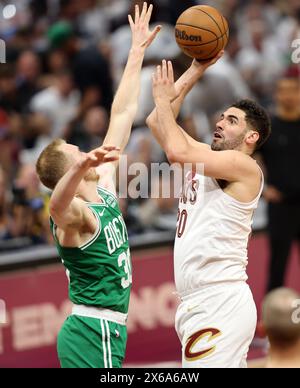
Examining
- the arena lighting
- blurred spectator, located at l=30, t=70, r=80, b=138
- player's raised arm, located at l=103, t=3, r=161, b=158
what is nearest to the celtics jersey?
player's raised arm, located at l=103, t=3, r=161, b=158

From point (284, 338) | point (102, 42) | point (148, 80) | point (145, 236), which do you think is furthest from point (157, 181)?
point (284, 338)

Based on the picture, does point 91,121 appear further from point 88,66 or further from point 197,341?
point 197,341

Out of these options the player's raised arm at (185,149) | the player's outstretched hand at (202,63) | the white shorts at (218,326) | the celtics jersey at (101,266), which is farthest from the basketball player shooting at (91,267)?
the player's outstretched hand at (202,63)

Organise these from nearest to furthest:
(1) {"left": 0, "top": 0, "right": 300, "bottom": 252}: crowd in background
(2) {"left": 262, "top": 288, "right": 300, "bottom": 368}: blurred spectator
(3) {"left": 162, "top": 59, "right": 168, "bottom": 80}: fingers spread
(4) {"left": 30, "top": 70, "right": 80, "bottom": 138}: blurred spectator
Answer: (2) {"left": 262, "top": 288, "right": 300, "bottom": 368}: blurred spectator → (3) {"left": 162, "top": 59, "right": 168, "bottom": 80}: fingers spread → (1) {"left": 0, "top": 0, "right": 300, "bottom": 252}: crowd in background → (4) {"left": 30, "top": 70, "right": 80, "bottom": 138}: blurred spectator

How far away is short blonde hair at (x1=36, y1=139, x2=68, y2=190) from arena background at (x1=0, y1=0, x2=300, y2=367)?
11.5 ft

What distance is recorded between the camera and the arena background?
9961mm

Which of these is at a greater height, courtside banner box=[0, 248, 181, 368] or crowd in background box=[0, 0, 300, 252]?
crowd in background box=[0, 0, 300, 252]

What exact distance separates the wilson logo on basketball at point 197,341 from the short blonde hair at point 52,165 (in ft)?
4.53

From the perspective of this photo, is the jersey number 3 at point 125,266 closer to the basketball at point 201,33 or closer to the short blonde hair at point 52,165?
the short blonde hair at point 52,165

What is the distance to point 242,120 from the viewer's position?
676 centimetres

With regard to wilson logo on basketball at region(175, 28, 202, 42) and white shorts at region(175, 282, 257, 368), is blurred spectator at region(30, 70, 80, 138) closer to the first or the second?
wilson logo on basketball at region(175, 28, 202, 42)

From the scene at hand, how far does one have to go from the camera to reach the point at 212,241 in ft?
21.8

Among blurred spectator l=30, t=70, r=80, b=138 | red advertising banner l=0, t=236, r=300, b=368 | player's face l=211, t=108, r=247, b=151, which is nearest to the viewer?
player's face l=211, t=108, r=247, b=151

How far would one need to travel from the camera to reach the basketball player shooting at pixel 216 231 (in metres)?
6.55
